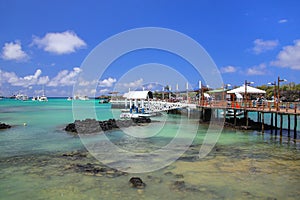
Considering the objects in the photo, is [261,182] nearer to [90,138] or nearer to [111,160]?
[111,160]

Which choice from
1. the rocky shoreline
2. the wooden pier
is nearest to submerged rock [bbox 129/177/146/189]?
the rocky shoreline

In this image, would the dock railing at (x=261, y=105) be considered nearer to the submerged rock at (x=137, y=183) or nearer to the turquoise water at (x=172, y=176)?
the turquoise water at (x=172, y=176)

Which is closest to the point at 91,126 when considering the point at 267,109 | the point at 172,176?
the point at 172,176

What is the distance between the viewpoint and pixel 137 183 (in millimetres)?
8656

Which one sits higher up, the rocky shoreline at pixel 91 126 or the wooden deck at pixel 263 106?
the wooden deck at pixel 263 106

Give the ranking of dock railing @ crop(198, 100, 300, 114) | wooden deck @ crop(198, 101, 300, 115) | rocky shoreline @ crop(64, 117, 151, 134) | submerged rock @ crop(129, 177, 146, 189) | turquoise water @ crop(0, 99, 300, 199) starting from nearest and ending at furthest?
1. turquoise water @ crop(0, 99, 300, 199)
2. submerged rock @ crop(129, 177, 146, 189)
3. wooden deck @ crop(198, 101, 300, 115)
4. dock railing @ crop(198, 100, 300, 114)
5. rocky shoreline @ crop(64, 117, 151, 134)

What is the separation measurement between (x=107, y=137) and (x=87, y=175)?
30.0ft

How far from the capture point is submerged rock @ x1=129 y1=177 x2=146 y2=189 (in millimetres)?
8602

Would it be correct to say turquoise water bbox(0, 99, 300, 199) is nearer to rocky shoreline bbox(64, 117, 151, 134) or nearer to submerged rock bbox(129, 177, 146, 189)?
submerged rock bbox(129, 177, 146, 189)

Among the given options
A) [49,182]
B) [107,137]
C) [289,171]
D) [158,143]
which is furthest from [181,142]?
[49,182]

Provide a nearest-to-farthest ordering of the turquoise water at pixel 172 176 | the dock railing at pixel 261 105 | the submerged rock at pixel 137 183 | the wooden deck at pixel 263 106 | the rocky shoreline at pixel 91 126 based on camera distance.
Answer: the turquoise water at pixel 172 176, the submerged rock at pixel 137 183, the wooden deck at pixel 263 106, the dock railing at pixel 261 105, the rocky shoreline at pixel 91 126

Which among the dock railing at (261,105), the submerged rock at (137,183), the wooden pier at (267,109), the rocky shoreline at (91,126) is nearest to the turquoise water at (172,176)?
the submerged rock at (137,183)

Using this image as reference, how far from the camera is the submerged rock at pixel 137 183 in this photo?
8602 mm

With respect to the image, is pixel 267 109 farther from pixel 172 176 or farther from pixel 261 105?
pixel 172 176
